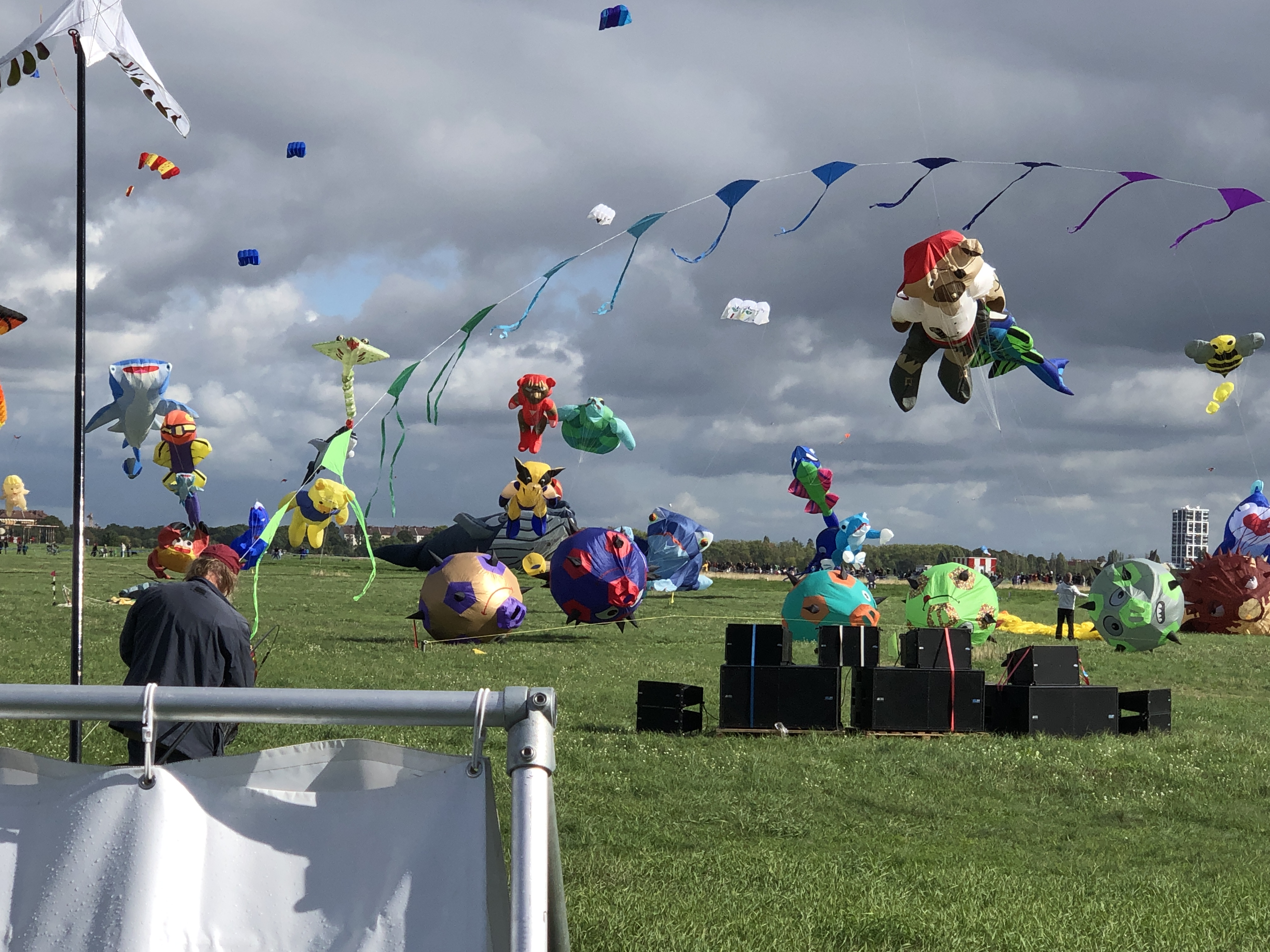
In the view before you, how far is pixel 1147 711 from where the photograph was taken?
40.9 feet

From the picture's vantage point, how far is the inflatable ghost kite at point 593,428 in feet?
121

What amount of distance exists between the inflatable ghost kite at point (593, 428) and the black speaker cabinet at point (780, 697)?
25111mm

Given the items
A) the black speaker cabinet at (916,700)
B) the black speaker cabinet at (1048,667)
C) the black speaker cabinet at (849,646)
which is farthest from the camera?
the black speaker cabinet at (849,646)

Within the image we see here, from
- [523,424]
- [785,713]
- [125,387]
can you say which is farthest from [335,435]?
[523,424]

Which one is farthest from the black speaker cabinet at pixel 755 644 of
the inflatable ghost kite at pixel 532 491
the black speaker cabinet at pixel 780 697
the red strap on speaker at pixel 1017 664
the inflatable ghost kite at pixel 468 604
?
the inflatable ghost kite at pixel 532 491

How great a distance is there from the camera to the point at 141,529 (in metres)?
102

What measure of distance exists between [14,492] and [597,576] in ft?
129

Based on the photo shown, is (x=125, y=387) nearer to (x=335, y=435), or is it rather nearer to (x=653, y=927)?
(x=335, y=435)

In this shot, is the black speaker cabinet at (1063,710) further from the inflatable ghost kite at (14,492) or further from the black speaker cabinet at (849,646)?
the inflatable ghost kite at (14,492)

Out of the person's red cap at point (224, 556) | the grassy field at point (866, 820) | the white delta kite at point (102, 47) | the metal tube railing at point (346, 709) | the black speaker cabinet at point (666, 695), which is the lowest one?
the grassy field at point (866, 820)

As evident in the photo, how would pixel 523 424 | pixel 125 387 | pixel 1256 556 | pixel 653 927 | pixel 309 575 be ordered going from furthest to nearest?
pixel 309 575 → pixel 523 424 → pixel 1256 556 → pixel 125 387 → pixel 653 927

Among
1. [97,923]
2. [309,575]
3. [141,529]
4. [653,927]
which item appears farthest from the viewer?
[141,529]

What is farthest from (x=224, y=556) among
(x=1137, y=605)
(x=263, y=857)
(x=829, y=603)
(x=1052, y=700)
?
(x=1137, y=605)

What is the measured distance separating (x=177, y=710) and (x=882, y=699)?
10671 mm
